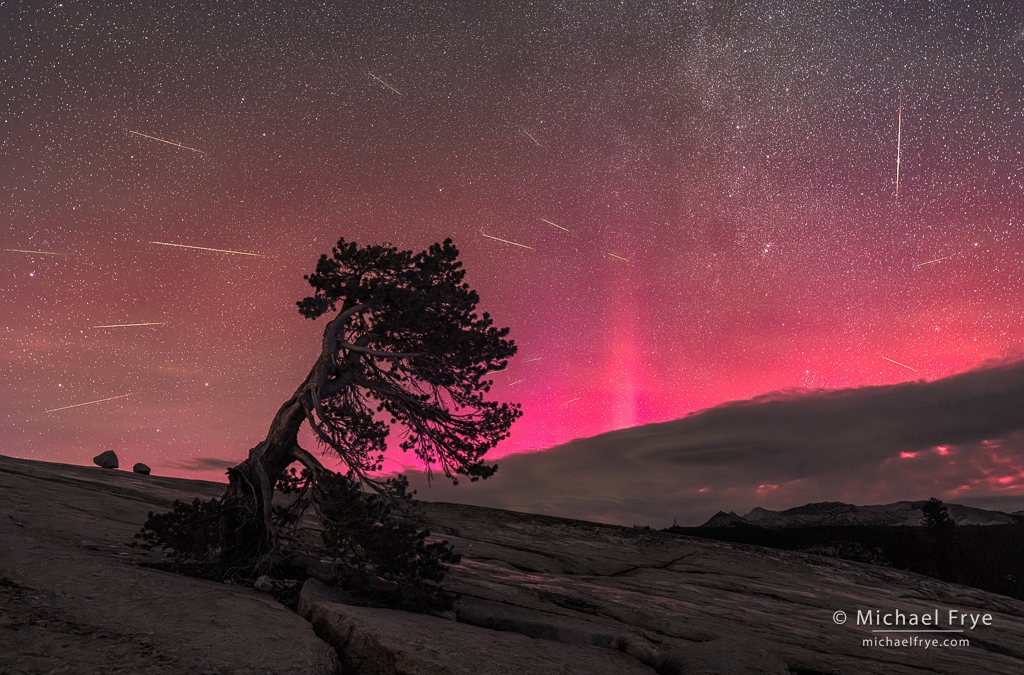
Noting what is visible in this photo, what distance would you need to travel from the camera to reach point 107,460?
2553 cm

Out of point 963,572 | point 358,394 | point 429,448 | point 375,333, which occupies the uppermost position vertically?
point 375,333

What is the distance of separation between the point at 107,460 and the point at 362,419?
19.3 m

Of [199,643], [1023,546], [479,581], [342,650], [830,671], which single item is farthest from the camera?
[1023,546]

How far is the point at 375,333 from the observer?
1216cm

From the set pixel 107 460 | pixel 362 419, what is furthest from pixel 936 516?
A: pixel 107 460

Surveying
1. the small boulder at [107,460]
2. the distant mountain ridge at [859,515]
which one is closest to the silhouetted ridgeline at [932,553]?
the small boulder at [107,460]

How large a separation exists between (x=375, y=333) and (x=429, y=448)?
2448 mm

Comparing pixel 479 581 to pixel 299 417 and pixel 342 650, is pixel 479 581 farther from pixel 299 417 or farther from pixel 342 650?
pixel 342 650

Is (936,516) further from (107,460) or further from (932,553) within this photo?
(107,460)

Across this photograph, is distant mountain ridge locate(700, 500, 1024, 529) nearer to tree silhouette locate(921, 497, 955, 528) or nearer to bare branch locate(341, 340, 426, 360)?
tree silhouette locate(921, 497, 955, 528)

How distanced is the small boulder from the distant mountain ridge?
78.4 m

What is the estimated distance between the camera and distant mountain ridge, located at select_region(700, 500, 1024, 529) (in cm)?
9369

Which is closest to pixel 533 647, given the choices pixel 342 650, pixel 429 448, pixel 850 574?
pixel 342 650

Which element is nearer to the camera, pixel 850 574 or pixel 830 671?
pixel 830 671
